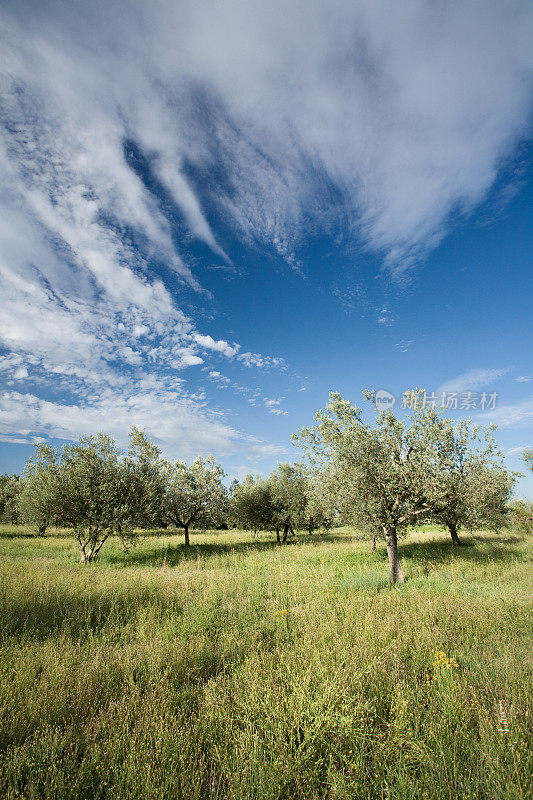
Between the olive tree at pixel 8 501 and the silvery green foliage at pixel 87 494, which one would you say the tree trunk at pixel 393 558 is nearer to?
the silvery green foliage at pixel 87 494

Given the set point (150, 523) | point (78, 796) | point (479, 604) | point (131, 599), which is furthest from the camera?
point (150, 523)

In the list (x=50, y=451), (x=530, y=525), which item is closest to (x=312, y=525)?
(x=530, y=525)

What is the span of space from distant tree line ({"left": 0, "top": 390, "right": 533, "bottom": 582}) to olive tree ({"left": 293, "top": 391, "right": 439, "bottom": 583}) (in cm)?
4

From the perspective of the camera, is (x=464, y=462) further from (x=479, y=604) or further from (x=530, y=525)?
(x=530, y=525)

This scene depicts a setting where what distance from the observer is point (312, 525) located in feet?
123

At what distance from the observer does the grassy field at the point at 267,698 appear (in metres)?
3.16

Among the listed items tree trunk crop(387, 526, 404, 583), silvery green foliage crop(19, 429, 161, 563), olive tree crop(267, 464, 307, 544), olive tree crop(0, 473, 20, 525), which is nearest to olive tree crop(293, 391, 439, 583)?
tree trunk crop(387, 526, 404, 583)

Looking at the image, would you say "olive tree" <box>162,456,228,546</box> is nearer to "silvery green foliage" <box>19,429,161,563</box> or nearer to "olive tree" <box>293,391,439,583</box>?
"silvery green foliage" <box>19,429,161,563</box>

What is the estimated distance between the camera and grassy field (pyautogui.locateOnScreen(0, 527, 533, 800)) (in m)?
3.16

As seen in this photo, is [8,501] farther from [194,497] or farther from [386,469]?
[386,469]

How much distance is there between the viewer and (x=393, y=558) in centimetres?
1212

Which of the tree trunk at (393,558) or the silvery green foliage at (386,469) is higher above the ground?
the silvery green foliage at (386,469)

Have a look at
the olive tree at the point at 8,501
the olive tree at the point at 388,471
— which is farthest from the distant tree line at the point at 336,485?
the olive tree at the point at 8,501

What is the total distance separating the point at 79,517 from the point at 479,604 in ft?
62.8
